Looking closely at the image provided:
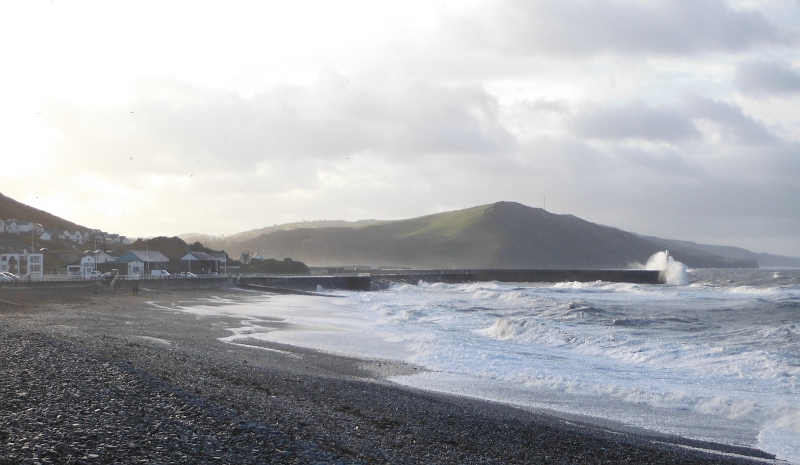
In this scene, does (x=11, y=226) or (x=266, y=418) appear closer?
(x=266, y=418)

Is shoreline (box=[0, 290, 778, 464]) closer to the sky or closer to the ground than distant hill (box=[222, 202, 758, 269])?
closer to the ground

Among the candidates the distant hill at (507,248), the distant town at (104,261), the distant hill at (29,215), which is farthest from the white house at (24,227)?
the distant hill at (507,248)

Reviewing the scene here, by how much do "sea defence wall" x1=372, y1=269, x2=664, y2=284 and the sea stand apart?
53519 millimetres

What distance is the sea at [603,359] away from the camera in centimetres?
1148

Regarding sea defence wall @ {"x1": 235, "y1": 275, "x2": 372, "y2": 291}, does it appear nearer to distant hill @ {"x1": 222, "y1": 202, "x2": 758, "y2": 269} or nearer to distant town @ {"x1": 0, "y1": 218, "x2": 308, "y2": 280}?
distant town @ {"x1": 0, "y1": 218, "x2": 308, "y2": 280}

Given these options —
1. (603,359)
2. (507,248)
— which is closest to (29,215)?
(507,248)

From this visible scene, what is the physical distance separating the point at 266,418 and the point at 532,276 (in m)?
92.4

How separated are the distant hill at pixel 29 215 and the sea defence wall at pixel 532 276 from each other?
71.9m

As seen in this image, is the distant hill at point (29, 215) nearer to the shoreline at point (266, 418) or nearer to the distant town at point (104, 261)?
the distant town at point (104, 261)

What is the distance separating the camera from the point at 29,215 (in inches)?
4975

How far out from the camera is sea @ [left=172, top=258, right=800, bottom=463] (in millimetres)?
11477

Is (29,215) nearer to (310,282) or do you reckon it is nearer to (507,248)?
(310,282)

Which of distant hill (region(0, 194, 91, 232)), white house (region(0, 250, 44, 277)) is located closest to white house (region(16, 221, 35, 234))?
distant hill (region(0, 194, 91, 232))

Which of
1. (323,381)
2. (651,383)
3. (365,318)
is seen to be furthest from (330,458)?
(365,318)
